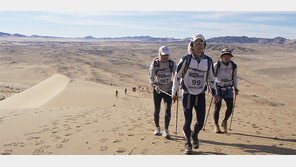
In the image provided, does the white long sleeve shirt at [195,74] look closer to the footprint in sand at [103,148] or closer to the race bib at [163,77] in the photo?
the race bib at [163,77]

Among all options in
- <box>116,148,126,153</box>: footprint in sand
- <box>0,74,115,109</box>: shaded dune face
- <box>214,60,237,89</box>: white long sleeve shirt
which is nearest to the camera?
<box>116,148,126,153</box>: footprint in sand

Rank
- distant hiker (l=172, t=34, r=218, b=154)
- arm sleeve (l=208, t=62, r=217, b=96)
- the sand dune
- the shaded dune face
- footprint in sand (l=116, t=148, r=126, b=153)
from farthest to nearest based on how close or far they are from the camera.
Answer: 1. the sand dune
2. the shaded dune face
3. footprint in sand (l=116, t=148, r=126, b=153)
4. arm sleeve (l=208, t=62, r=217, b=96)
5. distant hiker (l=172, t=34, r=218, b=154)

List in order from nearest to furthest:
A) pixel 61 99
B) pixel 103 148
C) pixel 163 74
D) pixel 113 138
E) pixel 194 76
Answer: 1. pixel 194 76
2. pixel 103 148
3. pixel 163 74
4. pixel 113 138
5. pixel 61 99

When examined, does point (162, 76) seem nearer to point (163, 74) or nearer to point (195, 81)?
point (163, 74)

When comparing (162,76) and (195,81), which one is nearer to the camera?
(195,81)

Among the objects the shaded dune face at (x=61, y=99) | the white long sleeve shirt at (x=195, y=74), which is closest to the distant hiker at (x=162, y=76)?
the white long sleeve shirt at (x=195, y=74)

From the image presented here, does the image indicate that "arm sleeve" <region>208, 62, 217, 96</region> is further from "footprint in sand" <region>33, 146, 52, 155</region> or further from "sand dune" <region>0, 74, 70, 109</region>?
"sand dune" <region>0, 74, 70, 109</region>

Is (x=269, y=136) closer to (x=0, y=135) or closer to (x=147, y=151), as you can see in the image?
(x=147, y=151)

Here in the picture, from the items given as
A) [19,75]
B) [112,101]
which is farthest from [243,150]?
[19,75]

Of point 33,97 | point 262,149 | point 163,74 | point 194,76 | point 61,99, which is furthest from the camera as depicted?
point 33,97

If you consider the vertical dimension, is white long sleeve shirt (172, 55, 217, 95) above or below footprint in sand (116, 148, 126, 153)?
above

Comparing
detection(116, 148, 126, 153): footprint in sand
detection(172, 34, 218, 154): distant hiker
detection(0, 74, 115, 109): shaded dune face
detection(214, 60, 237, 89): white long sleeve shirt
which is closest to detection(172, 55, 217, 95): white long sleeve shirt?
detection(172, 34, 218, 154): distant hiker

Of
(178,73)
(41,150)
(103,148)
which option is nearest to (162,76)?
(178,73)

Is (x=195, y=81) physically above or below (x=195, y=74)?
below
